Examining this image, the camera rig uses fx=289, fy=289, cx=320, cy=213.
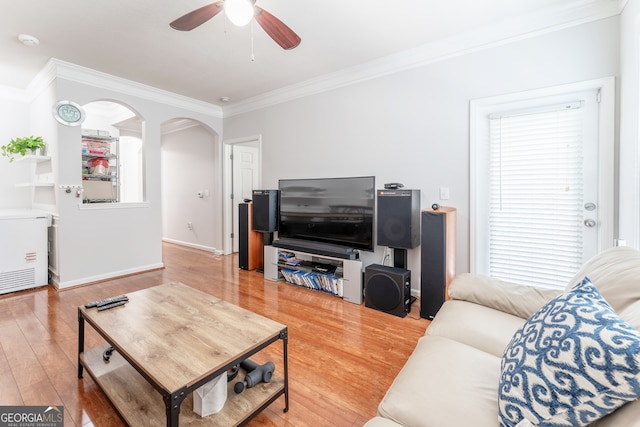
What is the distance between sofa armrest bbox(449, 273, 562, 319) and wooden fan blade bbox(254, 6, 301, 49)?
6.52 ft

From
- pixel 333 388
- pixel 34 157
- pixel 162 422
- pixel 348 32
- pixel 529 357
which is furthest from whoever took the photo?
pixel 34 157

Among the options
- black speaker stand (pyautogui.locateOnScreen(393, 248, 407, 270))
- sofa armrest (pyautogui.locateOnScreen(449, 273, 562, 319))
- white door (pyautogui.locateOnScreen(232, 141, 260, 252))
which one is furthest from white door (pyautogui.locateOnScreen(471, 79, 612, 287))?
white door (pyautogui.locateOnScreen(232, 141, 260, 252))

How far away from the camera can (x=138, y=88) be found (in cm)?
395

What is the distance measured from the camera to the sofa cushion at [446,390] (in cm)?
89

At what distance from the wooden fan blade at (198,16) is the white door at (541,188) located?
2.36 m

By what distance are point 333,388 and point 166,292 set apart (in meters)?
1.28

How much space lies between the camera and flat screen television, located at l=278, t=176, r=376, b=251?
10.3 feet

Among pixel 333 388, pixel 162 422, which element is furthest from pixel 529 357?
pixel 162 422

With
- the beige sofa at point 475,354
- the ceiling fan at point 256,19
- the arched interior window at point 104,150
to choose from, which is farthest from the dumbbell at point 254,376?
the arched interior window at point 104,150

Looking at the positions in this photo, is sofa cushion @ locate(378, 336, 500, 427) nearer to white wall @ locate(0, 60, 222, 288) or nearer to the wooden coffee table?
the wooden coffee table

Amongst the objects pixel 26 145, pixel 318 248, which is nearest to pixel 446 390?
pixel 318 248

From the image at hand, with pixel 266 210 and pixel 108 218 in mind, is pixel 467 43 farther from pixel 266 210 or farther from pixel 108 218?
pixel 108 218

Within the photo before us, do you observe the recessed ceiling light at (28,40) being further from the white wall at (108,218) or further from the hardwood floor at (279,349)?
the hardwood floor at (279,349)

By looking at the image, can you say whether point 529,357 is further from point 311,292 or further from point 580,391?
point 311,292
